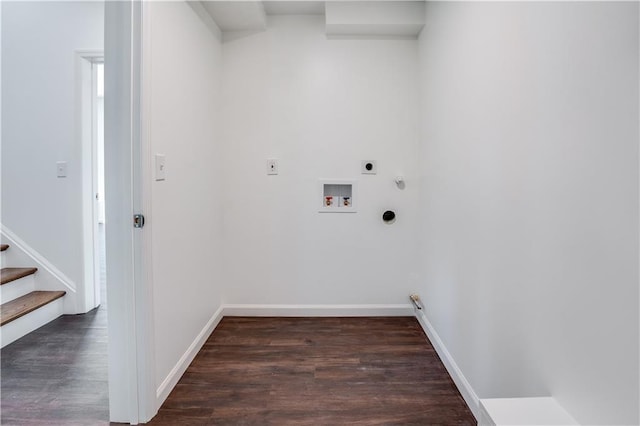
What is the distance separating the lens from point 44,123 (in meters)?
2.71

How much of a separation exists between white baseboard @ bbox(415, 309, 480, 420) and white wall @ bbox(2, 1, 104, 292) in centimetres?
278

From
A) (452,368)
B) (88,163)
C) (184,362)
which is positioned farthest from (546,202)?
(88,163)

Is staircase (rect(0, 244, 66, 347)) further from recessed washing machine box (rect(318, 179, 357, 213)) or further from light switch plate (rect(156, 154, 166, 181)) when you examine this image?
recessed washing machine box (rect(318, 179, 357, 213))

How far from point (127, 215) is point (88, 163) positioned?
1676mm

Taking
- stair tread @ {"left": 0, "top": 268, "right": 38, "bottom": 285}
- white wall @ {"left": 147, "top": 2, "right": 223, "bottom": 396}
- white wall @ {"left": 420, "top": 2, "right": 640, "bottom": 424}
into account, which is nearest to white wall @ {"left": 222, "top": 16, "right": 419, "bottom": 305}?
white wall @ {"left": 147, "top": 2, "right": 223, "bottom": 396}

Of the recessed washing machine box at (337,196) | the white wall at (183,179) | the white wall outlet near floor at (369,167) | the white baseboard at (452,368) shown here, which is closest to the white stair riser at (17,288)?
the white wall at (183,179)

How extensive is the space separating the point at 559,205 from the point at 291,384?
1562mm

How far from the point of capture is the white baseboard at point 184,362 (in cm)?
171

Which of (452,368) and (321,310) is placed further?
(321,310)

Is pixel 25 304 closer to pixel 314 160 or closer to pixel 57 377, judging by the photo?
pixel 57 377

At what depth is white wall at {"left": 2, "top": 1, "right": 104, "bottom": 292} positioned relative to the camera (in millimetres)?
2668

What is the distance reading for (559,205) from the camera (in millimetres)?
1046

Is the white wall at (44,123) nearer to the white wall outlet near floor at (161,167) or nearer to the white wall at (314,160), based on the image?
the white wall at (314,160)

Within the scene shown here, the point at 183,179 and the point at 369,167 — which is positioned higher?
the point at 369,167
